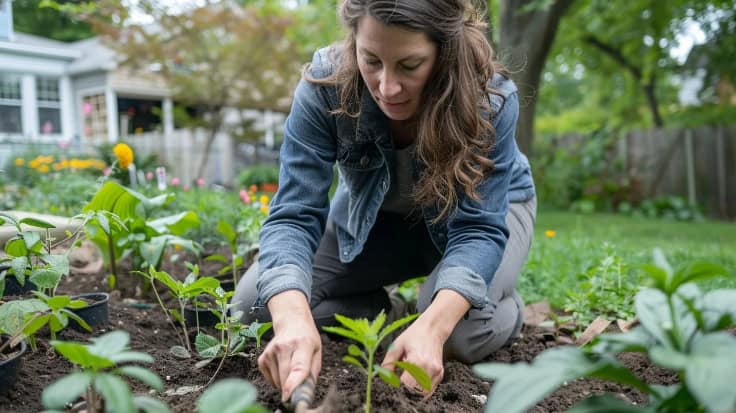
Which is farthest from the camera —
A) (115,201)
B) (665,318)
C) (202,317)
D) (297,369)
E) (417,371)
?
(115,201)

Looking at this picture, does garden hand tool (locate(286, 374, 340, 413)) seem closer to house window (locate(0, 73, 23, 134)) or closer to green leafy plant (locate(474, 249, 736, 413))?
green leafy plant (locate(474, 249, 736, 413))

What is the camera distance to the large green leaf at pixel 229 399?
0.71 m

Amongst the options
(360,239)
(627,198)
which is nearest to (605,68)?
(627,198)

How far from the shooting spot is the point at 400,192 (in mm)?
2199

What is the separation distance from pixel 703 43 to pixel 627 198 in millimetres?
3511

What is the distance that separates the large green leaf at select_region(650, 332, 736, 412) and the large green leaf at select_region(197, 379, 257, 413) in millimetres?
455

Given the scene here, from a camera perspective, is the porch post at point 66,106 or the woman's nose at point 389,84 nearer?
the woman's nose at point 389,84

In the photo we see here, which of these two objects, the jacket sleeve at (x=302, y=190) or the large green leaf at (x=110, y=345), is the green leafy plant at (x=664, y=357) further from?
the jacket sleeve at (x=302, y=190)

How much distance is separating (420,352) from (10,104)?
1453 centimetres

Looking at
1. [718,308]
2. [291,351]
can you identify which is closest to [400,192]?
[291,351]

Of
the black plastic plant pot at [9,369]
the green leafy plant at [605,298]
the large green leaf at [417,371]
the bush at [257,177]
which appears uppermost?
the large green leaf at [417,371]

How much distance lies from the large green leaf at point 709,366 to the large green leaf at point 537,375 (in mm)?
81

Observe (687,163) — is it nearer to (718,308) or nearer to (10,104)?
(718,308)

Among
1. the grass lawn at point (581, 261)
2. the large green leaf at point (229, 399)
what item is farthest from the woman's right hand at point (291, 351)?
the grass lawn at point (581, 261)
